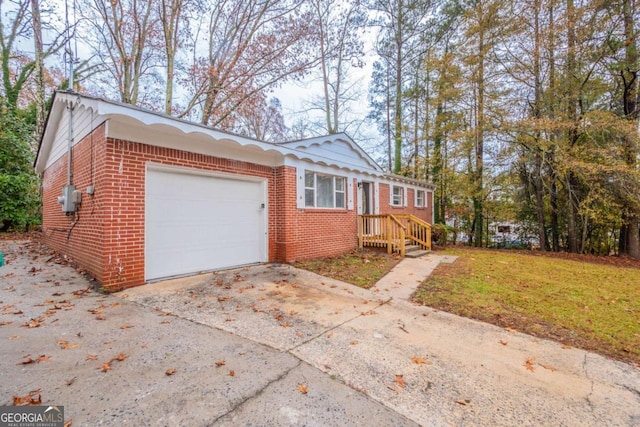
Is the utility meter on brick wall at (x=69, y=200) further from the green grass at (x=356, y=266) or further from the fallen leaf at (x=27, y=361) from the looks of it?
the green grass at (x=356, y=266)

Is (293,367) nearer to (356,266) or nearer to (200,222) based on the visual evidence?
(200,222)

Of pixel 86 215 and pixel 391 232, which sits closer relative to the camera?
pixel 86 215

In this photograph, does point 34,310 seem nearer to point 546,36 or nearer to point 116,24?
point 116,24

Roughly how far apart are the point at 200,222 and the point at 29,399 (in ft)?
13.3

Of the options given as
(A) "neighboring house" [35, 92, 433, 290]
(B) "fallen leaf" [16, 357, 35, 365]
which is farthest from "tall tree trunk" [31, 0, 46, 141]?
(B) "fallen leaf" [16, 357, 35, 365]

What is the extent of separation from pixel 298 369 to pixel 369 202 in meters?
9.19

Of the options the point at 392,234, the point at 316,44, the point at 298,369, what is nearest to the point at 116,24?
the point at 316,44

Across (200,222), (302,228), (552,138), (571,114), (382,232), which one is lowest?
(382,232)

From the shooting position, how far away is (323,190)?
869cm

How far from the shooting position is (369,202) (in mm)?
11328

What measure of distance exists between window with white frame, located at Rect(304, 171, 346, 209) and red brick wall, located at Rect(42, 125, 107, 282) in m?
4.57

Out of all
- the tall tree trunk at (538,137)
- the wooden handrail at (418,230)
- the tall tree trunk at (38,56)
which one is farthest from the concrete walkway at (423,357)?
the tall tree trunk at (38,56)

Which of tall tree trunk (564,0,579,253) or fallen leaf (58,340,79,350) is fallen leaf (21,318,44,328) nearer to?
fallen leaf (58,340,79,350)

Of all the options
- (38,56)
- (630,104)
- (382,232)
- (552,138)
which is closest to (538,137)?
(552,138)
